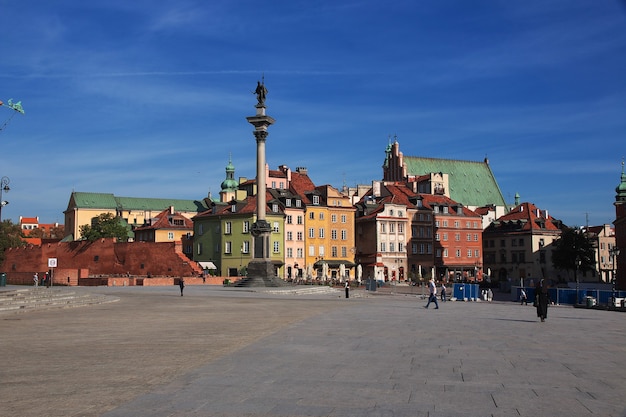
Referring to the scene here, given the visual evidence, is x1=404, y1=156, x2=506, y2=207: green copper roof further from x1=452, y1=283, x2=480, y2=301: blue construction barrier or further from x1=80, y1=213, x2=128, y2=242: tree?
x1=452, y1=283, x2=480, y2=301: blue construction barrier

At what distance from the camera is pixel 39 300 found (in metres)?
36.5

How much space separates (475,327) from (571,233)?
8144 cm

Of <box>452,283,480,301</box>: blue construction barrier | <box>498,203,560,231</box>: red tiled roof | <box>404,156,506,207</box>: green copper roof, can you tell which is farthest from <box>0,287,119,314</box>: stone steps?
<box>404,156,506,207</box>: green copper roof

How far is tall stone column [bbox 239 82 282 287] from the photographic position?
5969 cm

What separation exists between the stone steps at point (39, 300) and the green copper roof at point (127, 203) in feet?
368

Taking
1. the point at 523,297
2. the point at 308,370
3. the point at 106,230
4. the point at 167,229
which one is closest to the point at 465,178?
the point at 167,229

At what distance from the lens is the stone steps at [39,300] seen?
33.4 m

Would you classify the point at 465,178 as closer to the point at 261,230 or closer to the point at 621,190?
the point at 621,190

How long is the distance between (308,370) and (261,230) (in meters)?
45.7

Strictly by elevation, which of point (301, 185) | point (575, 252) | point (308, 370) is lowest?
point (308, 370)

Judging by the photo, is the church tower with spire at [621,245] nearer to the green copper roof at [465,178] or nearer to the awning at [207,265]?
the awning at [207,265]

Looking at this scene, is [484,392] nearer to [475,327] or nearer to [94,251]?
[475,327]

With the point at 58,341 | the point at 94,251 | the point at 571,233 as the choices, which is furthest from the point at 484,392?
the point at 571,233

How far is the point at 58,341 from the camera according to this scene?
19453 mm
